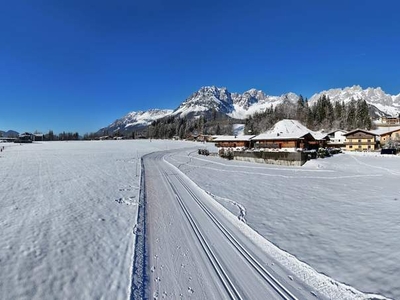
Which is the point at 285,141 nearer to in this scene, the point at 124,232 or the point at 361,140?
the point at 361,140

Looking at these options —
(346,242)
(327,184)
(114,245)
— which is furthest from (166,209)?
(327,184)

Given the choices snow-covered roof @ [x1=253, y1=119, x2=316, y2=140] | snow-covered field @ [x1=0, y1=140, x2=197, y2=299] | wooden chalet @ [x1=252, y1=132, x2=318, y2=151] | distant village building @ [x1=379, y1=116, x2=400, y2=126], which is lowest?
snow-covered field @ [x1=0, y1=140, x2=197, y2=299]

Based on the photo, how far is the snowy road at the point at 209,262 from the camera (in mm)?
7270

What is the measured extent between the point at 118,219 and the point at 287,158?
3478 centimetres

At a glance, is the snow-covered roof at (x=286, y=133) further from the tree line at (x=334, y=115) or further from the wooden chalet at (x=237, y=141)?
the tree line at (x=334, y=115)

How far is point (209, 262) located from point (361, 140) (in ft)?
266

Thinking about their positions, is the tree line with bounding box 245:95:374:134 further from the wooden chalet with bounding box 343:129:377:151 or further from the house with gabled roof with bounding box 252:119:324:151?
the house with gabled roof with bounding box 252:119:324:151

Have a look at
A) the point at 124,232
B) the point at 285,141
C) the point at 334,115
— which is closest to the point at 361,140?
the point at 285,141

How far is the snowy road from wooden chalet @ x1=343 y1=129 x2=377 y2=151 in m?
74.8

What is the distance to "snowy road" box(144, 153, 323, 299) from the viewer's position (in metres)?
7.27

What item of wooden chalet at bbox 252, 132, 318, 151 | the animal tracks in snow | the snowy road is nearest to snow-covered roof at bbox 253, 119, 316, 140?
wooden chalet at bbox 252, 132, 318, 151

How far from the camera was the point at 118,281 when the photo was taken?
8.09 metres

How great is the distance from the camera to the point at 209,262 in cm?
890

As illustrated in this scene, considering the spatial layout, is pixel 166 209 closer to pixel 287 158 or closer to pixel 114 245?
pixel 114 245
